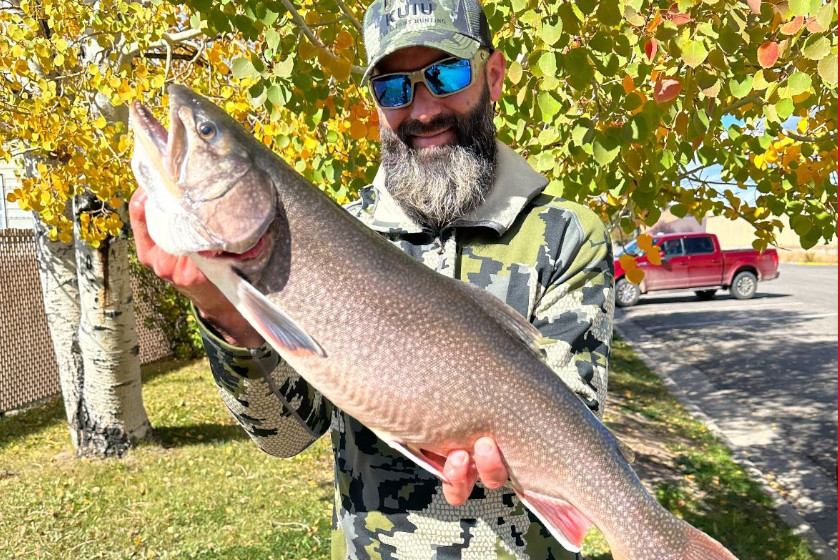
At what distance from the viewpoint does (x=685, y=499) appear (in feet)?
22.9

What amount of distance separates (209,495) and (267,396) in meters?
5.05

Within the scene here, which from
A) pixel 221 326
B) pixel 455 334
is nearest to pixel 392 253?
pixel 455 334

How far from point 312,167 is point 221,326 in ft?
9.37

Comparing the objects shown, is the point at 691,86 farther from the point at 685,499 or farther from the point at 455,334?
the point at 685,499

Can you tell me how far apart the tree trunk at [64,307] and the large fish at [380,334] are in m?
6.43

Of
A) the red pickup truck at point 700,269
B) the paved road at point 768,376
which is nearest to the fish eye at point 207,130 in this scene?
the paved road at point 768,376

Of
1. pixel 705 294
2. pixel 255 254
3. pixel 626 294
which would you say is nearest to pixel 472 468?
pixel 255 254

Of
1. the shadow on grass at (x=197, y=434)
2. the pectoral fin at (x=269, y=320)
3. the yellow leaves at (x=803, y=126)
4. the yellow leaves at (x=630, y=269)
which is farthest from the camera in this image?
the shadow on grass at (x=197, y=434)

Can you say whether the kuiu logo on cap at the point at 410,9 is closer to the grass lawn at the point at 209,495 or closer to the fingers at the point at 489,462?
the fingers at the point at 489,462

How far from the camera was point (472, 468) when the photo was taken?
188 cm

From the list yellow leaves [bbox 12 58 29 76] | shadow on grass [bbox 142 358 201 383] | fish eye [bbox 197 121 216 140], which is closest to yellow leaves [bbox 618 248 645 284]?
fish eye [bbox 197 121 216 140]

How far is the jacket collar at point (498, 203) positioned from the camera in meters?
2.27

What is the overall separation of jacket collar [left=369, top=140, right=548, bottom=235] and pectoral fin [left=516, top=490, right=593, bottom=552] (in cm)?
83

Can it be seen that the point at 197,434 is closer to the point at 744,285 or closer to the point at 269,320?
the point at 269,320
